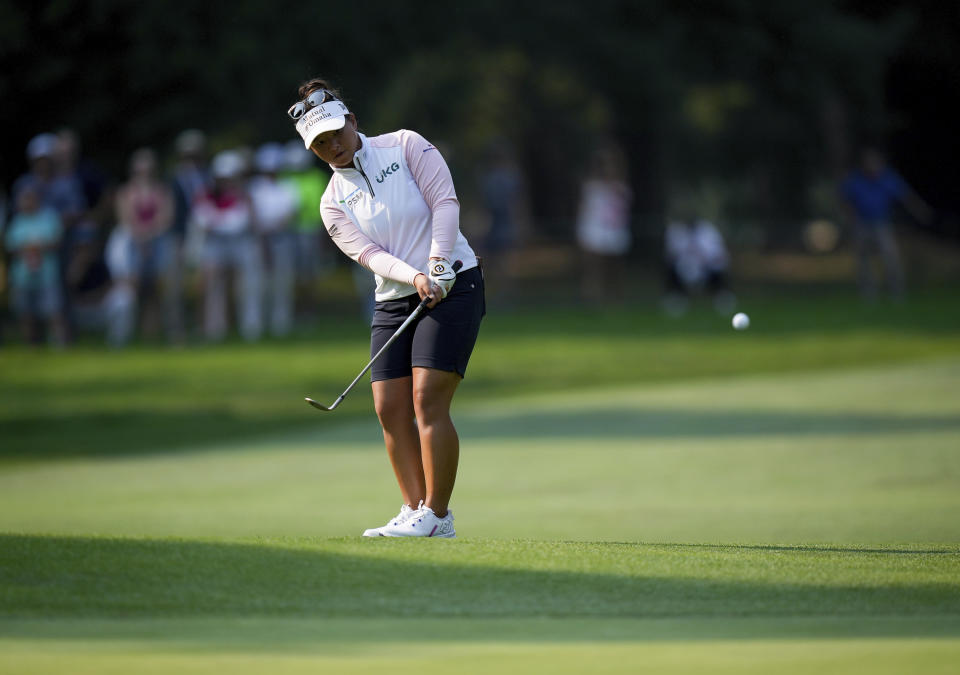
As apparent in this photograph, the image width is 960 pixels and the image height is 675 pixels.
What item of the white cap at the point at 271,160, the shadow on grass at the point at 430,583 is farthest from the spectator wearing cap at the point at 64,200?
the shadow on grass at the point at 430,583

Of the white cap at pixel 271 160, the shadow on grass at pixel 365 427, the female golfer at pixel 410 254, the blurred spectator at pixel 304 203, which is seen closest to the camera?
the female golfer at pixel 410 254

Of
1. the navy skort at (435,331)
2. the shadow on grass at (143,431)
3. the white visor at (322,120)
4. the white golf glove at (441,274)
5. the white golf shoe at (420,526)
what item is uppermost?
the white visor at (322,120)

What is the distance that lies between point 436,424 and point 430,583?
1.22m

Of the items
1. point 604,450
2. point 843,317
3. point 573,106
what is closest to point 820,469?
point 604,450

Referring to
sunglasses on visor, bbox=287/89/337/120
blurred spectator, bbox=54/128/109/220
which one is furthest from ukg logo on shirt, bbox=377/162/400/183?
blurred spectator, bbox=54/128/109/220

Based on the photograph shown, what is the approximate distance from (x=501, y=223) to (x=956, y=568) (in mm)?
20268

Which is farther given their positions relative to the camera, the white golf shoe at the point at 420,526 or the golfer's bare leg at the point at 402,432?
Result: the golfer's bare leg at the point at 402,432

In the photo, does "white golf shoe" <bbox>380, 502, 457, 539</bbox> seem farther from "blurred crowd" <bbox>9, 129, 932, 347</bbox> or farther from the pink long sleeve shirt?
"blurred crowd" <bbox>9, 129, 932, 347</bbox>

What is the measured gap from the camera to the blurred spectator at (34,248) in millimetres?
19672

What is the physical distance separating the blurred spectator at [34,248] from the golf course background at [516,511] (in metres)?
0.80

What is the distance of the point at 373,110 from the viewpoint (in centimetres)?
3688

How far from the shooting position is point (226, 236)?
20.7m

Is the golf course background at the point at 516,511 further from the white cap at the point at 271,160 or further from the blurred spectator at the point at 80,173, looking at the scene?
the white cap at the point at 271,160

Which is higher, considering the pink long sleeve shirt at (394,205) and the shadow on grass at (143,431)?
the pink long sleeve shirt at (394,205)
